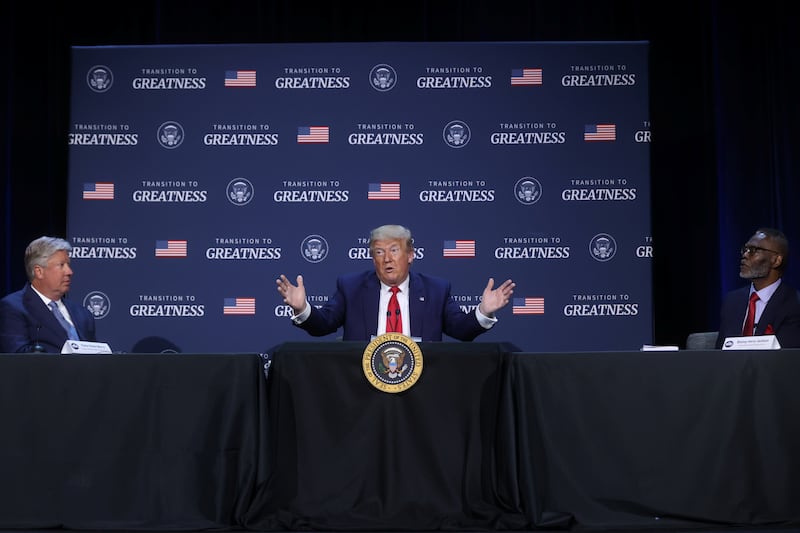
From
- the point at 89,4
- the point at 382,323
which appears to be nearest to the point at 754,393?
the point at 382,323

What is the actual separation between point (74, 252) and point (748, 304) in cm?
450

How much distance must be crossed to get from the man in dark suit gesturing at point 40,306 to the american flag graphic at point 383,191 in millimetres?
2334

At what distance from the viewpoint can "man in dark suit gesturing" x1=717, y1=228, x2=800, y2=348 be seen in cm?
432

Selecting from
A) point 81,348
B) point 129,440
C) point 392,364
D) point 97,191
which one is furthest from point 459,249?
point 129,440

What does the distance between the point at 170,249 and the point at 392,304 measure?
2271 mm

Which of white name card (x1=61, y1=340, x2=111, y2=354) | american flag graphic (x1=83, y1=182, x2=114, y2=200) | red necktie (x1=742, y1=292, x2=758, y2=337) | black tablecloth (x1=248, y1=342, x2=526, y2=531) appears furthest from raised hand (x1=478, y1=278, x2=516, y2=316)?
american flag graphic (x1=83, y1=182, x2=114, y2=200)

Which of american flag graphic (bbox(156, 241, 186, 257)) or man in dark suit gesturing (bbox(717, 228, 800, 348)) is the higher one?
american flag graphic (bbox(156, 241, 186, 257))

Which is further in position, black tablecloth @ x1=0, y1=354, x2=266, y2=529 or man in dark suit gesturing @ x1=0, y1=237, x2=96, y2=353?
man in dark suit gesturing @ x1=0, y1=237, x2=96, y2=353

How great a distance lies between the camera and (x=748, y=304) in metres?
4.61

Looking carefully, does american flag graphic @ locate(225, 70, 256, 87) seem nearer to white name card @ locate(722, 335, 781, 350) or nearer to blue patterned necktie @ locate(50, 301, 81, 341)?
blue patterned necktie @ locate(50, 301, 81, 341)

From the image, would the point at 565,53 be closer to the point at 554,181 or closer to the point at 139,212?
the point at 554,181

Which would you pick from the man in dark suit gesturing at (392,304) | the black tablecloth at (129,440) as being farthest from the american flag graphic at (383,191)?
the black tablecloth at (129,440)

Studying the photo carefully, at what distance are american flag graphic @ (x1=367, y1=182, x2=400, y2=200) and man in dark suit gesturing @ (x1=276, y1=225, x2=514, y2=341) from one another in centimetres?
158

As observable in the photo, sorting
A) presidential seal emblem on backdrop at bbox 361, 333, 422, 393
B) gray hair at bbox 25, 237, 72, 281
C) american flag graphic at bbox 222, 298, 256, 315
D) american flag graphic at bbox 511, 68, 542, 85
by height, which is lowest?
presidential seal emblem on backdrop at bbox 361, 333, 422, 393
